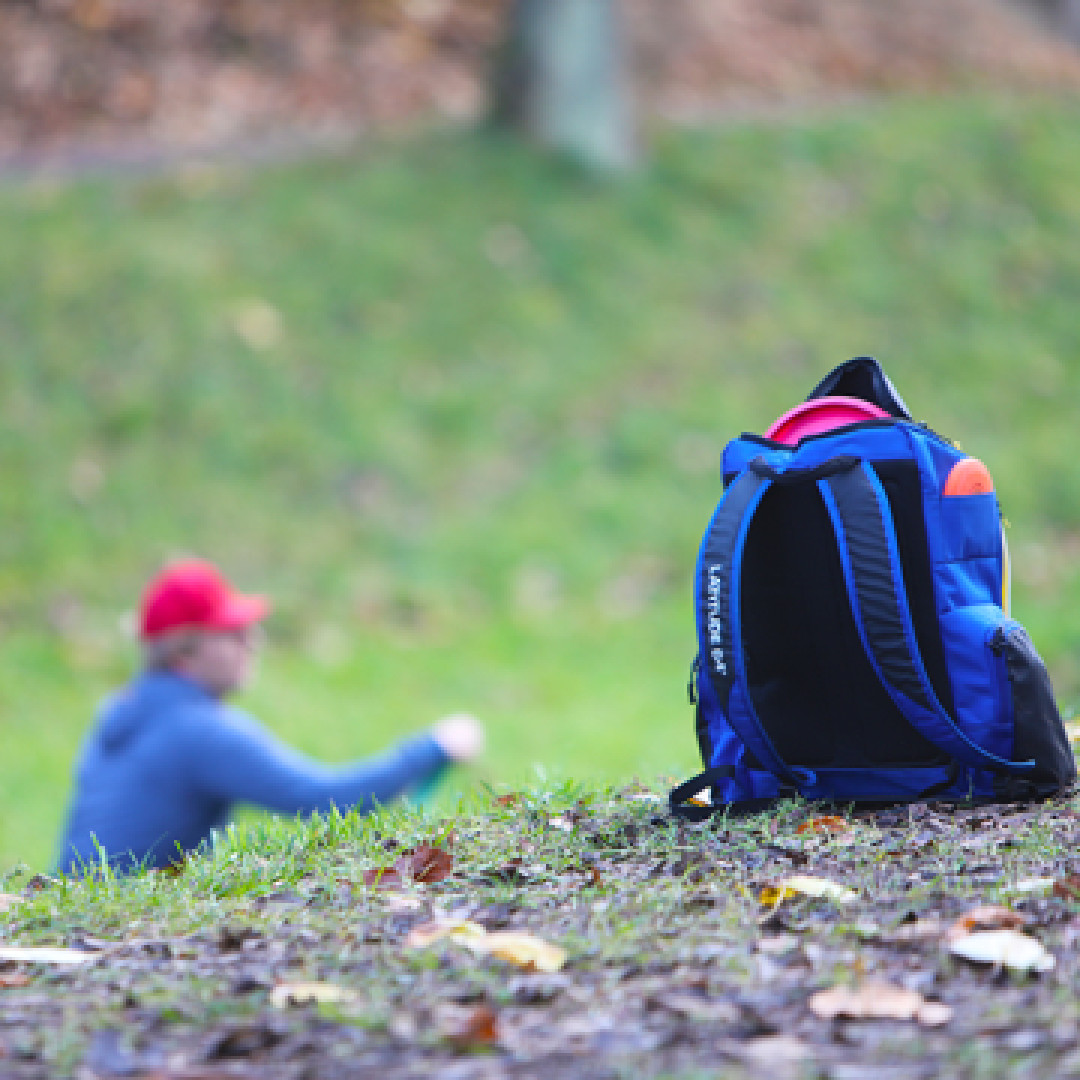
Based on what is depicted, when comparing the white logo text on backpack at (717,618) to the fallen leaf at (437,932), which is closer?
the fallen leaf at (437,932)

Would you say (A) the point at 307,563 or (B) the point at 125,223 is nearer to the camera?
(A) the point at 307,563

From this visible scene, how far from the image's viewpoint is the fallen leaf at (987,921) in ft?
7.98

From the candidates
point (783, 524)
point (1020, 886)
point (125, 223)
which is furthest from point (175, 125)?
point (1020, 886)

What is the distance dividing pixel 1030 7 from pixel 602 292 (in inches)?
453

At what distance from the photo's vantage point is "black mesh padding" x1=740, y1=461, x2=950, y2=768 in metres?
3.21

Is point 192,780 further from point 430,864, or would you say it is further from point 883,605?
point 883,605

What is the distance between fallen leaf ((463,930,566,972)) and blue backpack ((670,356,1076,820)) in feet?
2.95

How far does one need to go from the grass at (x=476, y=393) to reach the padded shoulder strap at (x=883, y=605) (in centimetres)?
375

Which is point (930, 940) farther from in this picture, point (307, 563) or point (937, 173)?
point (937, 173)

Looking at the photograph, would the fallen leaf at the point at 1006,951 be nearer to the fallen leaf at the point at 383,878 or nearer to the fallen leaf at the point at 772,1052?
the fallen leaf at the point at 772,1052

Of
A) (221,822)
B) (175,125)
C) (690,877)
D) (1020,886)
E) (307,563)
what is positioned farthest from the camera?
(175,125)

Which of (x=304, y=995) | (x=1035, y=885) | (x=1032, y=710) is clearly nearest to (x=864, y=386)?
(x=1032, y=710)

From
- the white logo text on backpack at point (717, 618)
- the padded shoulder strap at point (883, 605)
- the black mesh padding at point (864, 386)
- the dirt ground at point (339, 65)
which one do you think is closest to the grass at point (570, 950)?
the padded shoulder strap at point (883, 605)

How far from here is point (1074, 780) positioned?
330 centimetres
